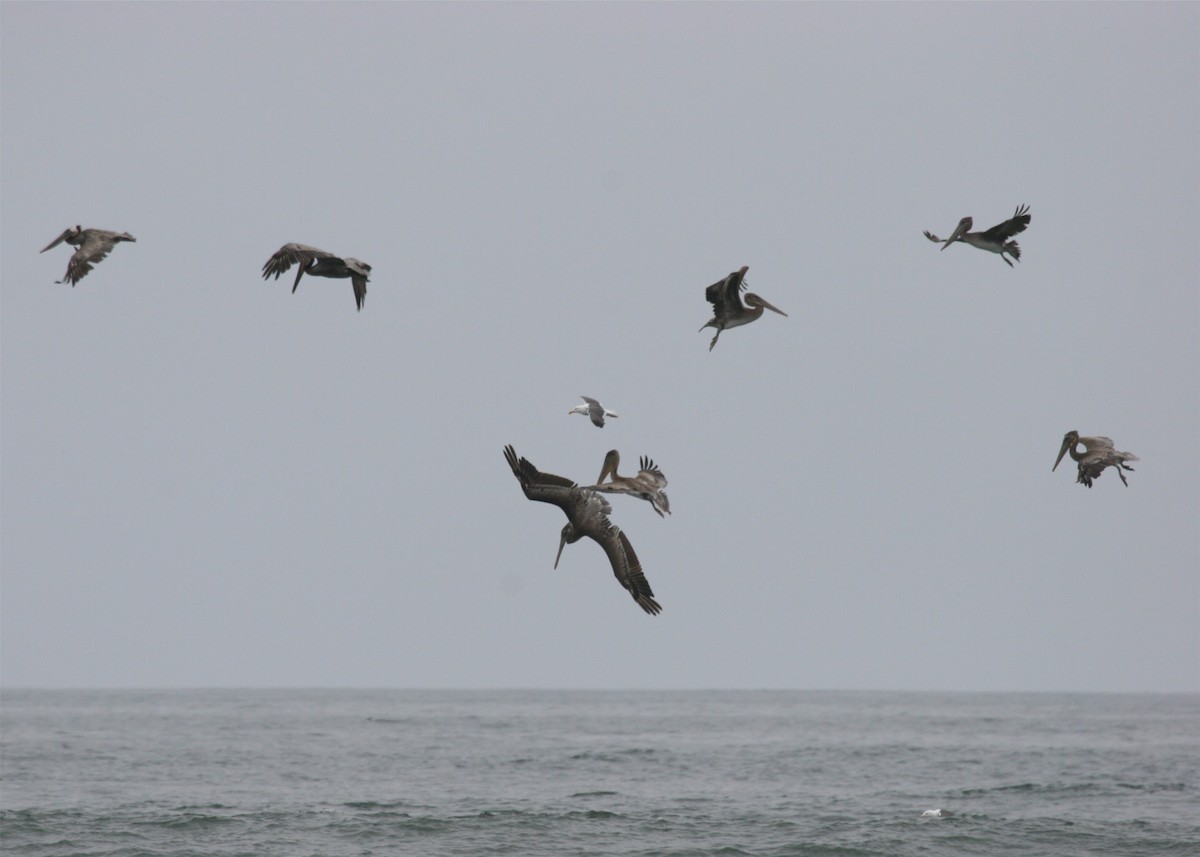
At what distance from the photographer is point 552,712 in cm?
11706

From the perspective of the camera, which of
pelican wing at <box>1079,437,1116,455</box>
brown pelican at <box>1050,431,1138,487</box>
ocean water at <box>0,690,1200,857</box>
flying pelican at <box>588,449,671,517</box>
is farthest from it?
ocean water at <box>0,690,1200,857</box>

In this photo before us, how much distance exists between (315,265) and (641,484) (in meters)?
6.32

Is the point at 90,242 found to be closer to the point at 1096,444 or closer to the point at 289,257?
the point at 289,257

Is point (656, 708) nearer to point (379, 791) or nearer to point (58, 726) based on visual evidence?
point (58, 726)

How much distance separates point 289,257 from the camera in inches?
868

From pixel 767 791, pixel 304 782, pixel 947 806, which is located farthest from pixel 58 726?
pixel 947 806

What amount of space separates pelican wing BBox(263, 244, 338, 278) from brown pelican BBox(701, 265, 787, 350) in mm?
5578

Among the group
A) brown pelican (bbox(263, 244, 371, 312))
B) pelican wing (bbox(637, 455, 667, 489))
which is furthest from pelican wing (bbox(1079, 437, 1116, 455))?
brown pelican (bbox(263, 244, 371, 312))

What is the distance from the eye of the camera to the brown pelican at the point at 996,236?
21547 mm

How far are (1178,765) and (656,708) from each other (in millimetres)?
74500

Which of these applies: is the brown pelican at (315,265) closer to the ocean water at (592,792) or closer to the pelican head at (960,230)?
the pelican head at (960,230)

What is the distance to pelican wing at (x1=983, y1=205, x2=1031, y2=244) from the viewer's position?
70.5 feet

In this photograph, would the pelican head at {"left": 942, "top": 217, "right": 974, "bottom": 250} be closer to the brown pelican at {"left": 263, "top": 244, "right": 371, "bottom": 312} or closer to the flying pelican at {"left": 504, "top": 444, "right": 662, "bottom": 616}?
the flying pelican at {"left": 504, "top": 444, "right": 662, "bottom": 616}

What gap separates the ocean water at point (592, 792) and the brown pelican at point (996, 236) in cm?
1516
